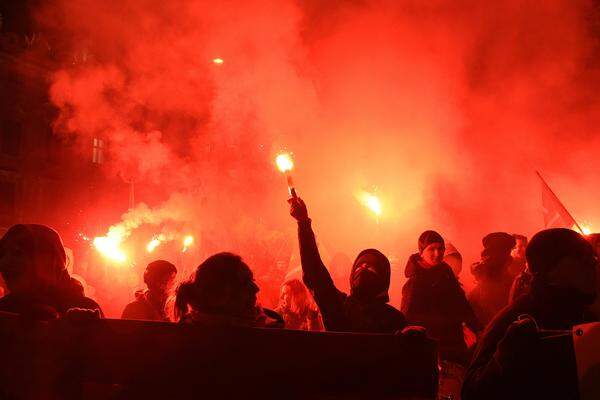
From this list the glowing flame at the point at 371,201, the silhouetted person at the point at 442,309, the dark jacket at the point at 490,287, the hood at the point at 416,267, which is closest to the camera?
the silhouetted person at the point at 442,309

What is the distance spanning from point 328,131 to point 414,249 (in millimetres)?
3148

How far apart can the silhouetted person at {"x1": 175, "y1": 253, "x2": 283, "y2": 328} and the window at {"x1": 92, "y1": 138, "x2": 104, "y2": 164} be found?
81.6 feet

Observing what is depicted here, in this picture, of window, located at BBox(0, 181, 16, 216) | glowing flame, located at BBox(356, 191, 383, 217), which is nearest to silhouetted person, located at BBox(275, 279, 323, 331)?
glowing flame, located at BBox(356, 191, 383, 217)

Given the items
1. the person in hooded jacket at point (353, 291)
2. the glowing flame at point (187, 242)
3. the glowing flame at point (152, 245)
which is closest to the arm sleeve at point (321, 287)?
the person in hooded jacket at point (353, 291)

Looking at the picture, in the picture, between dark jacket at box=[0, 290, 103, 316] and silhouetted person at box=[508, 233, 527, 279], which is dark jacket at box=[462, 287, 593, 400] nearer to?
dark jacket at box=[0, 290, 103, 316]

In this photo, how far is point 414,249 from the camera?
11.2 meters

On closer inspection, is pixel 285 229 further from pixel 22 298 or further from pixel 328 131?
pixel 22 298

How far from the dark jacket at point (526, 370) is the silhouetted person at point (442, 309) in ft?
6.90

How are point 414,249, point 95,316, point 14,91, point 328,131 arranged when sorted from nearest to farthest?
point 95,316, point 414,249, point 328,131, point 14,91

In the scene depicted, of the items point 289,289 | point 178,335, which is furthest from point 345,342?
point 289,289

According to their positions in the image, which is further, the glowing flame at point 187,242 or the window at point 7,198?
the window at point 7,198

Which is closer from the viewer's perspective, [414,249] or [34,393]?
[34,393]

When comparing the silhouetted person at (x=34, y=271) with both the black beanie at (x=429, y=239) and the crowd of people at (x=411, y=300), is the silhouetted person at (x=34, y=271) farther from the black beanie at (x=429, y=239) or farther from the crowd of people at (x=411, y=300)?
the black beanie at (x=429, y=239)

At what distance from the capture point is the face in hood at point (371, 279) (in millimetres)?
3639
